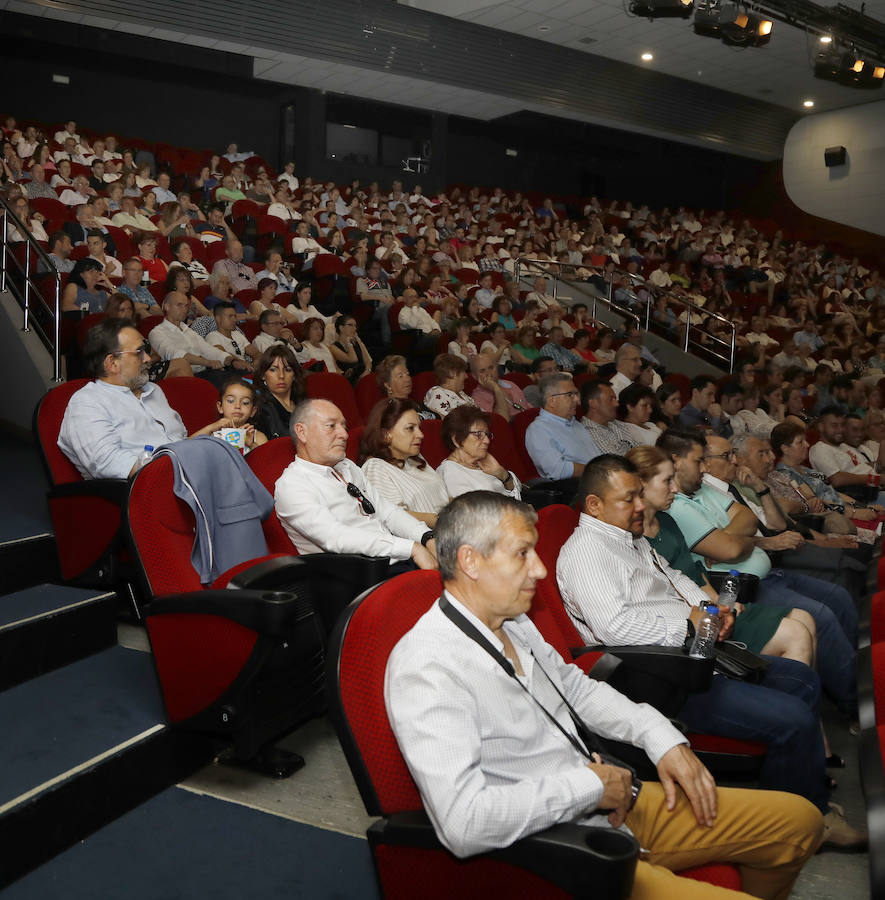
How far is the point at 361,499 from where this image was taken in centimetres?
234

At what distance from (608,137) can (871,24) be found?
4903mm

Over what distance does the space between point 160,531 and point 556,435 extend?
2216mm

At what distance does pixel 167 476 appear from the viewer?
1.90 m

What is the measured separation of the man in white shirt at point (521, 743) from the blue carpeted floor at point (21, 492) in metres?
1.68

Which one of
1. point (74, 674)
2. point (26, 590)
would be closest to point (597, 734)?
point (74, 674)

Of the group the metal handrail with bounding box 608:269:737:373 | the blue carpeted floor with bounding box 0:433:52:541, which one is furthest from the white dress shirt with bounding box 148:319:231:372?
the metal handrail with bounding box 608:269:737:373

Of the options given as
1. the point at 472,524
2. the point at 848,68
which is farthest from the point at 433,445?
the point at 848,68

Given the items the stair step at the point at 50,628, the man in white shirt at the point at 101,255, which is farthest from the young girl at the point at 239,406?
the man in white shirt at the point at 101,255

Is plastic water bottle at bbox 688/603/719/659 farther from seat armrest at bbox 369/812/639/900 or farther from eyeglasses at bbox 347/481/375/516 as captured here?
eyeglasses at bbox 347/481/375/516

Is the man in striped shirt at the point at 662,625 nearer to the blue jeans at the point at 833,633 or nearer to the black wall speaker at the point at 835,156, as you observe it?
the blue jeans at the point at 833,633

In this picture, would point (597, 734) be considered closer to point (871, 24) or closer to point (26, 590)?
point (26, 590)

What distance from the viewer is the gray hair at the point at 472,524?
1.26 metres

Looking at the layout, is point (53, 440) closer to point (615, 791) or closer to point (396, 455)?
point (396, 455)

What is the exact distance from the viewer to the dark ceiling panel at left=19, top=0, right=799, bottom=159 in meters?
8.38
